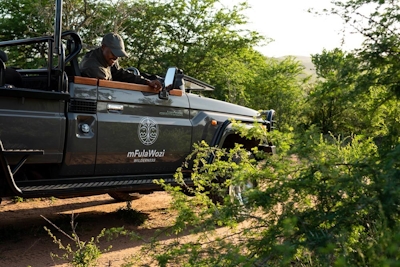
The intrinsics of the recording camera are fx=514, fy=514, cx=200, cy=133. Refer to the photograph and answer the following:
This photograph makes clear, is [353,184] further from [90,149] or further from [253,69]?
[253,69]

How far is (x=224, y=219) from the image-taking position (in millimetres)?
2908

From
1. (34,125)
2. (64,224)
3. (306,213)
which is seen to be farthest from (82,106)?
(306,213)

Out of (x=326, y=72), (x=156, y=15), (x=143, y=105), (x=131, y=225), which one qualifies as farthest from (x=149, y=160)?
(x=156, y=15)

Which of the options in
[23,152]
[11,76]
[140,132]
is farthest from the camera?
[140,132]

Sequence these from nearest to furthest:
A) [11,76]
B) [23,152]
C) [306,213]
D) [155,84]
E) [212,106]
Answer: [306,213] → [23,152] → [11,76] → [155,84] → [212,106]

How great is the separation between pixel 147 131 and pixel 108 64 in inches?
36.4

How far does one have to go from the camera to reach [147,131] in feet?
17.6

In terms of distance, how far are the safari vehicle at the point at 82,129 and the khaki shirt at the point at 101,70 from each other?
160 mm

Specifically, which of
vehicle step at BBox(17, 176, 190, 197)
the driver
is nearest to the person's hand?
the driver

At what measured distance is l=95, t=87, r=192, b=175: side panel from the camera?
505 cm

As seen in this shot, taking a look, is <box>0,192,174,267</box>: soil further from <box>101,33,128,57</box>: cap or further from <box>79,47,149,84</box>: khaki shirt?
<box>101,33,128,57</box>: cap

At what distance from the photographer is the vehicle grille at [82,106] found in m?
4.76

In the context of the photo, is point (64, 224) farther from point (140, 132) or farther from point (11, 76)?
point (11, 76)

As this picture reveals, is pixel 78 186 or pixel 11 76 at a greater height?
pixel 11 76
